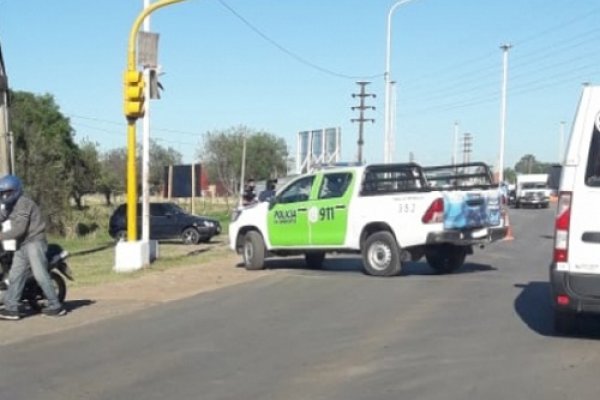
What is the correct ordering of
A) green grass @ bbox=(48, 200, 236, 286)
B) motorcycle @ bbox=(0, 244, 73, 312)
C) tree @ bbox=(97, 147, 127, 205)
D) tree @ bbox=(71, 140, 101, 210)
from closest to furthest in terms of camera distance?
motorcycle @ bbox=(0, 244, 73, 312)
green grass @ bbox=(48, 200, 236, 286)
tree @ bbox=(71, 140, 101, 210)
tree @ bbox=(97, 147, 127, 205)

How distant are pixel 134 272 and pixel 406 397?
11412mm

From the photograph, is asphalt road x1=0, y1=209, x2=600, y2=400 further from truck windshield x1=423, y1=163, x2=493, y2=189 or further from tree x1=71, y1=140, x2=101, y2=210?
tree x1=71, y1=140, x2=101, y2=210

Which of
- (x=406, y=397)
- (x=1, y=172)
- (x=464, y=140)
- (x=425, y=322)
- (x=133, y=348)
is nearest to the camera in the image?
(x=406, y=397)

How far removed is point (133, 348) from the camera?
934 centimetres

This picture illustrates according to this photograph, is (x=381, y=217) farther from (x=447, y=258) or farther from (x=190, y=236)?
(x=190, y=236)

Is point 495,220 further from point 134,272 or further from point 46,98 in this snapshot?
point 46,98

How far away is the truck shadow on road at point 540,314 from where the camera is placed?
972 centimetres

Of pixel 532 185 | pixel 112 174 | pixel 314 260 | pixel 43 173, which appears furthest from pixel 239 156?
pixel 314 260

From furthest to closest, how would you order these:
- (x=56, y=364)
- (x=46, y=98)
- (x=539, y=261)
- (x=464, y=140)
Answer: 1. (x=464, y=140)
2. (x=46, y=98)
3. (x=539, y=261)
4. (x=56, y=364)

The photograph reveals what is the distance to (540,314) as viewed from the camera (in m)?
11.1

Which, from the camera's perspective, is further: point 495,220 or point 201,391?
point 495,220

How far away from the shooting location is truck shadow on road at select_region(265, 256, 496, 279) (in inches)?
693

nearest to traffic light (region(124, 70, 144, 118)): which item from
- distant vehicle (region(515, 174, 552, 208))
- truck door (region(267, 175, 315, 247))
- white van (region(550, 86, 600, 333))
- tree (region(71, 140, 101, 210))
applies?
truck door (region(267, 175, 315, 247))

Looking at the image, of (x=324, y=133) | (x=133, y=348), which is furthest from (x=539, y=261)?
(x=324, y=133)
